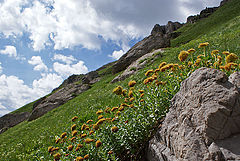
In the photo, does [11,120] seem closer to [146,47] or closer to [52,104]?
[52,104]

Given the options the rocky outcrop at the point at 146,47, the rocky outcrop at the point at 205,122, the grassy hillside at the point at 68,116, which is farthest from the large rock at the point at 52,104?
the rocky outcrop at the point at 205,122

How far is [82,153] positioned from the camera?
3.64m

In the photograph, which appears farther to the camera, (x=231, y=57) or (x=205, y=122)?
(x=231, y=57)

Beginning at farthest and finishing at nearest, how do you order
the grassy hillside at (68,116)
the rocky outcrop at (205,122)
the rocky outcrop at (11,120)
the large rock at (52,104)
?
the rocky outcrop at (11,120)
the large rock at (52,104)
the grassy hillside at (68,116)
the rocky outcrop at (205,122)

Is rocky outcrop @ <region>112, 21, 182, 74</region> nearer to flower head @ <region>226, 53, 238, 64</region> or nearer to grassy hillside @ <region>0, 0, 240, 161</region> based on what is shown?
grassy hillside @ <region>0, 0, 240, 161</region>

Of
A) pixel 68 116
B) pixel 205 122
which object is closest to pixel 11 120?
pixel 68 116

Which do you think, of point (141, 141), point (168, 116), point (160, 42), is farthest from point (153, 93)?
point (160, 42)

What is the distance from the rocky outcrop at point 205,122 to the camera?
6.50 feet

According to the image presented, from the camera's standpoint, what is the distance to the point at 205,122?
6.90 ft

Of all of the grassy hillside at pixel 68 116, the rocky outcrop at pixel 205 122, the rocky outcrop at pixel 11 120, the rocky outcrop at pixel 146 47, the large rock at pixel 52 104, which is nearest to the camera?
the rocky outcrop at pixel 205 122

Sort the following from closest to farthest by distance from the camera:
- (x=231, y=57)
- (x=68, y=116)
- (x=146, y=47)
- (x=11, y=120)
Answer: (x=231, y=57)
(x=68, y=116)
(x=146, y=47)
(x=11, y=120)

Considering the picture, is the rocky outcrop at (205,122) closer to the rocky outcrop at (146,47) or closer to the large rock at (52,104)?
the rocky outcrop at (146,47)

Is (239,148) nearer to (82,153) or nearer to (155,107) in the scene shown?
(155,107)

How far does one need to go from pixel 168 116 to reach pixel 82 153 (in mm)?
2239
